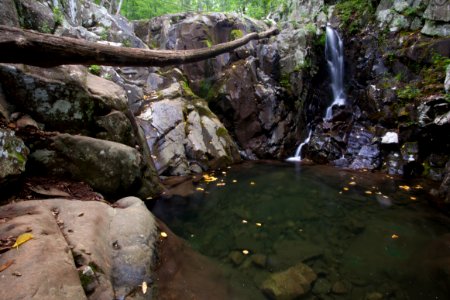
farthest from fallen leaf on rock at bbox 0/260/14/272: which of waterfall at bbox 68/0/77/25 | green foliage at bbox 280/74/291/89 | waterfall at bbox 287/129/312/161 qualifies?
green foliage at bbox 280/74/291/89

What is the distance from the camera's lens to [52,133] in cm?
505

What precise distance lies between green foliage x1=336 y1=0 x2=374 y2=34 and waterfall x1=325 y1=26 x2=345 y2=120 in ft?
2.50

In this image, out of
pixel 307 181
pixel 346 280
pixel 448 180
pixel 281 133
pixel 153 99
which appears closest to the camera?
pixel 346 280

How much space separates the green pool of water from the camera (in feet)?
13.4

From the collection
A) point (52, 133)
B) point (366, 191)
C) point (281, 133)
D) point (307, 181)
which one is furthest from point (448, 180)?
point (52, 133)

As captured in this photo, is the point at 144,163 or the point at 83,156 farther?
the point at 144,163

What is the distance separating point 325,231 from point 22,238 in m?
5.08

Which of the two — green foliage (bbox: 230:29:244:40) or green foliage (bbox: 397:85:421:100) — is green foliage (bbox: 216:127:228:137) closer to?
green foliage (bbox: 230:29:244:40)

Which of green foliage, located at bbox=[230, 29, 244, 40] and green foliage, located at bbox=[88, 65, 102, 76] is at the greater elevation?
green foliage, located at bbox=[230, 29, 244, 40]

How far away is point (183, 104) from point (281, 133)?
4.61 m

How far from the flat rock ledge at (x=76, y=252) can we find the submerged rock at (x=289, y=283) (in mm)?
1665

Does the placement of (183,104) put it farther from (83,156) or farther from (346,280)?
(346,280)

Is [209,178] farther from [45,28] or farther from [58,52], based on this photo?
[45,28]

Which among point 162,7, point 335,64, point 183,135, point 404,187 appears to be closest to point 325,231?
point 404,187
